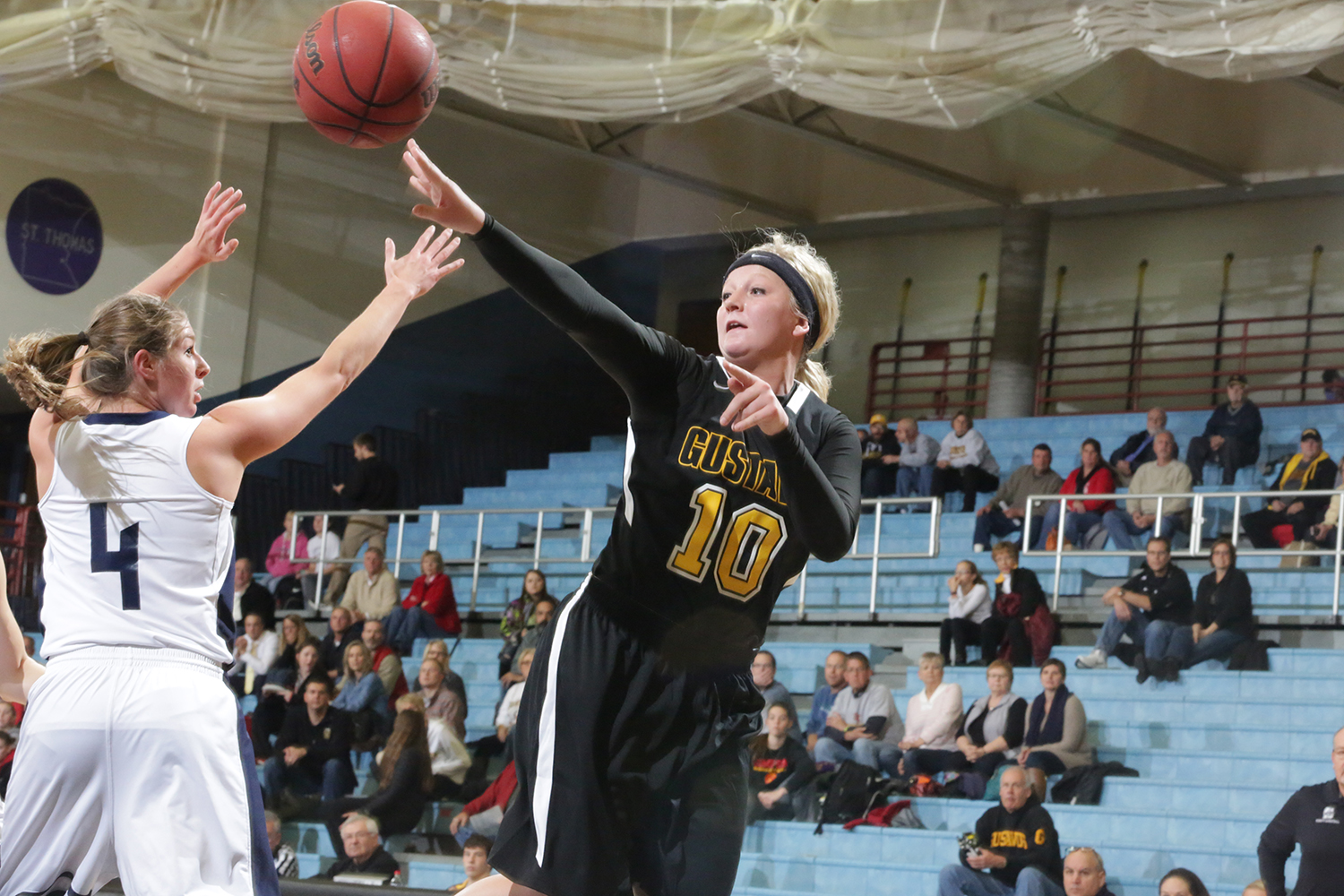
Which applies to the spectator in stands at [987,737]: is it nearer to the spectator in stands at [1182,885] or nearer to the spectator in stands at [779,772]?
the spectator in stands at [779,772]

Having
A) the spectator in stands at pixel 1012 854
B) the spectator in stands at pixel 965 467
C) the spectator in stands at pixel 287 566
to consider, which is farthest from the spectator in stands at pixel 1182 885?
the spectator in stands at pixel 287 566

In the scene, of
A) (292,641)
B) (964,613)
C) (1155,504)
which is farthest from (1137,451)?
(292,641)

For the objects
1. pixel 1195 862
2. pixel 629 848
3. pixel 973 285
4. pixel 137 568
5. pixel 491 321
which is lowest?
pixel 1195 862

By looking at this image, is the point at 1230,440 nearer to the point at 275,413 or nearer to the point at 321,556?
the point at 321,556

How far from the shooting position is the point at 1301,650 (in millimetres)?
8844

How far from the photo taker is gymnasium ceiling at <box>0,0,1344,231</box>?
29.0 ft

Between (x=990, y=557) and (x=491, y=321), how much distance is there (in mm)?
6482

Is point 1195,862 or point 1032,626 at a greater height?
point 1032,626

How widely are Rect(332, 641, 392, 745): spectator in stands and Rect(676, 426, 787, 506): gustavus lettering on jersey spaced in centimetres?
719

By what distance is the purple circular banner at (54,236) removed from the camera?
1295cm

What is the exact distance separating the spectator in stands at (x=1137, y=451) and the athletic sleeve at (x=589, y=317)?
29.9ft

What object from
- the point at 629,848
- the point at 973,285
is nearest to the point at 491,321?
the point at 973,285

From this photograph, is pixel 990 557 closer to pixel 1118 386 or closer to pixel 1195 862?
pixel 1195 862

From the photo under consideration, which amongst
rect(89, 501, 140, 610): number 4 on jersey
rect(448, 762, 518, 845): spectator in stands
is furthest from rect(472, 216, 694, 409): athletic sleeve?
rect(448, 762, 518, 845): spectator in stands
